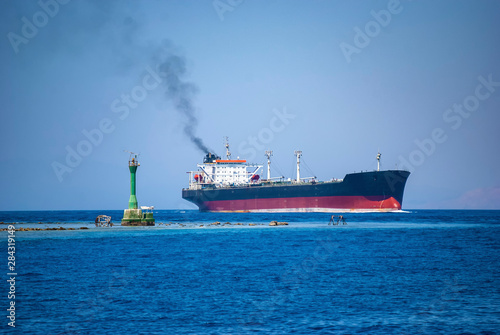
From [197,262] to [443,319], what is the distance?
15753 mm

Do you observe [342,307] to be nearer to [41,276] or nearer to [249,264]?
[249,264]

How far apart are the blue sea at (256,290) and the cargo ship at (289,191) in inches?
1752

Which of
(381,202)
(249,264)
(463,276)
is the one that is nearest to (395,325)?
(463,276)

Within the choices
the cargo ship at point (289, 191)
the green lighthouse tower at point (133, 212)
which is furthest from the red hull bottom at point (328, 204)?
the green lighthouse tower at point (133, 212)

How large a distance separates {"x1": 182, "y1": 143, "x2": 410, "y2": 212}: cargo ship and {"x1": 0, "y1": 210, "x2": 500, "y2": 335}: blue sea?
4450cm

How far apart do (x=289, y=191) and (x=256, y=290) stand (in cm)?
7053

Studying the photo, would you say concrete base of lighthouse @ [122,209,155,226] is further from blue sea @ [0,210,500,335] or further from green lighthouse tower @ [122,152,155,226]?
blue sea @ [0,210,500,335]

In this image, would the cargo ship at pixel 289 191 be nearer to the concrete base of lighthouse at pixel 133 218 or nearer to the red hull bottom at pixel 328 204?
the red hull bottom at pixel 328 204

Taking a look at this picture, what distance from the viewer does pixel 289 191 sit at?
91.1m

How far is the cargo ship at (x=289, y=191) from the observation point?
268 feet

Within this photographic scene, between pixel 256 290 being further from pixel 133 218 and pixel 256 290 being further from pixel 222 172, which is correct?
pixel 222 172

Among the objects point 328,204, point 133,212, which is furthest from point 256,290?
point 328,204

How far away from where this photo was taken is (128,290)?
2100cm

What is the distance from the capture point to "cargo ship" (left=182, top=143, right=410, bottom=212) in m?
81.6
